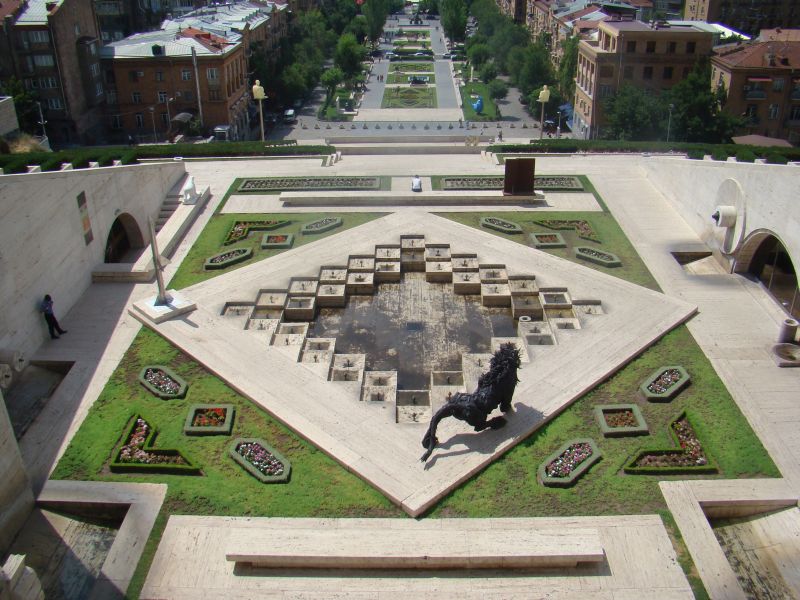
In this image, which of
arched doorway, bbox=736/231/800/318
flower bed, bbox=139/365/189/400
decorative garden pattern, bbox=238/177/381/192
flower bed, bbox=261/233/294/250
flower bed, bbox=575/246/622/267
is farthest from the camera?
decorative garden pattern, bbox=238/177/381/192

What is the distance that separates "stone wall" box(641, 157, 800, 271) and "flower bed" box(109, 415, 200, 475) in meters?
18.9

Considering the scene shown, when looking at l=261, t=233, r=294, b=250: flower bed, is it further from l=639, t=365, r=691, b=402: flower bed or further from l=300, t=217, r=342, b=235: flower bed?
l=639, t=365, r=691, b=402: flower bed

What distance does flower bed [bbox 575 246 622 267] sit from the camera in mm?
27078

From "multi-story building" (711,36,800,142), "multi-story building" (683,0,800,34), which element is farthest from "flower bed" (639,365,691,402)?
"multi-story building" (683,0,800,34)

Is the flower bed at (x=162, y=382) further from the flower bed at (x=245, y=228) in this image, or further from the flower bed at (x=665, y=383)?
the flower bed at (x=665, y=383)

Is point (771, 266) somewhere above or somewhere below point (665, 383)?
above

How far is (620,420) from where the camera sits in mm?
18469

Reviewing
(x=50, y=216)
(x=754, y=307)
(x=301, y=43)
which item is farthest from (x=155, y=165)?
(x=301, y=43)

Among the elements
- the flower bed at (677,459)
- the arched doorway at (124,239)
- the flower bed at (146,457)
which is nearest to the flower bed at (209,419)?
the flower bed at (146,457)

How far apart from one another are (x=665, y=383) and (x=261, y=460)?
10798 millimetres

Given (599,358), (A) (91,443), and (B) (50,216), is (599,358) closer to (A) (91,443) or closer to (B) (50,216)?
(A) (91,443)

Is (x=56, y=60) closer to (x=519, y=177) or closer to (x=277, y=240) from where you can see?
(x=277, y=240)

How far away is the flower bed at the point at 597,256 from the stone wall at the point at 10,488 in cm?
1959

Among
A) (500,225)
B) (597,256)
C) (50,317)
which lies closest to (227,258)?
(50,317)
